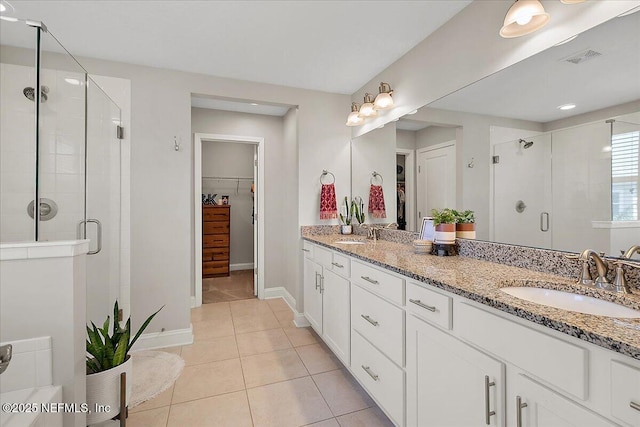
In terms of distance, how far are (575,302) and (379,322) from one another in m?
0.84

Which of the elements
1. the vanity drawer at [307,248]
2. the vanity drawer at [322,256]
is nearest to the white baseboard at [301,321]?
the vanity drawer at [307,248]

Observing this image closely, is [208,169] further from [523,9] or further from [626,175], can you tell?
[626,175]

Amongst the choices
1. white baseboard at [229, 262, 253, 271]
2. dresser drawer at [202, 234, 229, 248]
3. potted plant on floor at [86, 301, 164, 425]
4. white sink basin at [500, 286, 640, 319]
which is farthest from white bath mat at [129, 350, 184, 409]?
white baseboard at [229, 262, 253, 271]

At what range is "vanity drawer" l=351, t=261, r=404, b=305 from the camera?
1.42 m

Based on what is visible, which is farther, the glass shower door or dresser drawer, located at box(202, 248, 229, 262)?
dresser drawer, located at box(202, 248, 229, 262)

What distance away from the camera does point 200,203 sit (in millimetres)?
3520

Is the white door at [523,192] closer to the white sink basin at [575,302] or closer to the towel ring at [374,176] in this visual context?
the white sink basin at [575,302]

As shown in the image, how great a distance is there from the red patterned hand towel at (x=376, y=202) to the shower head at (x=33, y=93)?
95.9 inches

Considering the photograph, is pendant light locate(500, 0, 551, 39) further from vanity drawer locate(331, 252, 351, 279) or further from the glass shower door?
Answer: the glass shower door

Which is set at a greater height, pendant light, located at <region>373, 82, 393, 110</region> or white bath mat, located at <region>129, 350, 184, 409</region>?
pendant light, located at <region>373, 82, 393, 110</region>

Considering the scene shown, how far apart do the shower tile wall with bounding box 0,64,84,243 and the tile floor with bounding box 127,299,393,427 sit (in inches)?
48.4

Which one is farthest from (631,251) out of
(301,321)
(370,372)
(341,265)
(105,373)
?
(301,321)

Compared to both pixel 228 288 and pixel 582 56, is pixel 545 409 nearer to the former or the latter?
pixel 582 56

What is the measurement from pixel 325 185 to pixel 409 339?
196 centimetres
